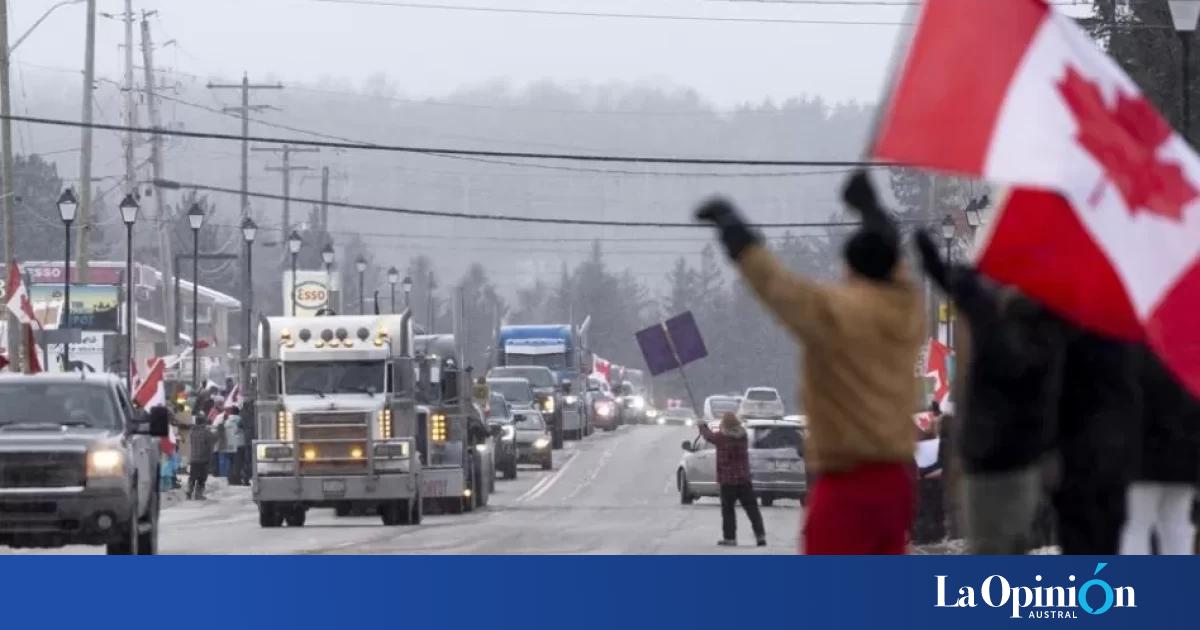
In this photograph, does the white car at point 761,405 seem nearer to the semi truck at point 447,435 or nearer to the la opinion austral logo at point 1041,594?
the semi truck at point 447,435

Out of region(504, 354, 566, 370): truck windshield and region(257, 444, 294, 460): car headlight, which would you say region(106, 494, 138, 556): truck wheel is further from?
region(504, 354, 566, 370): truck windshield

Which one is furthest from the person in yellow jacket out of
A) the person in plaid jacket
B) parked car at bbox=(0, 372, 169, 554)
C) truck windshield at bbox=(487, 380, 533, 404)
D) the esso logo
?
the esso logo

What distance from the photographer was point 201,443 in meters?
46.8

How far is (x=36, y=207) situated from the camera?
545ft

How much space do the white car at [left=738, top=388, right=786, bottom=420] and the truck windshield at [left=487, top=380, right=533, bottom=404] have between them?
1193 cm

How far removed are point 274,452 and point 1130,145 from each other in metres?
26.6

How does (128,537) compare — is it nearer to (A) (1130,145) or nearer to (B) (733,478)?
(B) (733,478)

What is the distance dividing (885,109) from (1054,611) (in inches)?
83.7

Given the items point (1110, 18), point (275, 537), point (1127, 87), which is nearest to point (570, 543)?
point (275, 537)

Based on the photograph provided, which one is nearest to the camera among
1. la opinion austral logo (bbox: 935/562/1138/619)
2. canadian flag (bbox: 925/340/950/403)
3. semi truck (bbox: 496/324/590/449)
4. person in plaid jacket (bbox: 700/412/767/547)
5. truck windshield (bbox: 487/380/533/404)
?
la opinion austral logo (bbox: 935/562/1138/619)

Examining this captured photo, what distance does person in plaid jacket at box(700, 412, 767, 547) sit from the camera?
3011 centimetres

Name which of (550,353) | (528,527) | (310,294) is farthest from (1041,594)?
(310,294)

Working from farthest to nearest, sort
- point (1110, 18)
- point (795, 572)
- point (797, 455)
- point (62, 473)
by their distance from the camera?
point (1110, 18) → point (797, 455) → point (62, 473) → point (795, 572)

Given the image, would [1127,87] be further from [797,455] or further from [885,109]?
[797,455]
